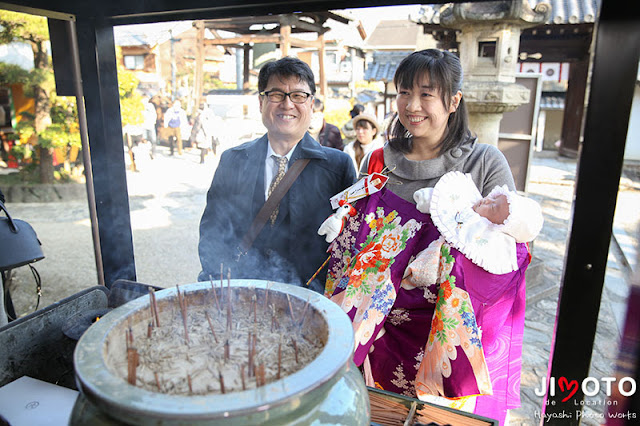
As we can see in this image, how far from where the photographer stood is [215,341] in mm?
1487

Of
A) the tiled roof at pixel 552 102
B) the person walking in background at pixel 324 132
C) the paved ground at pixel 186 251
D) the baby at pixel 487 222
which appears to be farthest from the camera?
the tiled roof at pixel 552 102

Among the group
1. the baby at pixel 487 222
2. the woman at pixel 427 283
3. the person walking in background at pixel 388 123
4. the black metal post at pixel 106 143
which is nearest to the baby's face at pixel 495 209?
the baby at pixel 487 222

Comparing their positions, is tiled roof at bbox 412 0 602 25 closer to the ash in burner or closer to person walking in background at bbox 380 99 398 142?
person walking in background at bbox 380 99 398 142

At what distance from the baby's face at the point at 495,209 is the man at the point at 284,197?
95 centimetres

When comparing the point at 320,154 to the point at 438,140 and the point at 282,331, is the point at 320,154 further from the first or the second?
the point at 282,331

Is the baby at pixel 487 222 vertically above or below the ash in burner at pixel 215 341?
above

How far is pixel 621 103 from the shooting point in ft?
5.39

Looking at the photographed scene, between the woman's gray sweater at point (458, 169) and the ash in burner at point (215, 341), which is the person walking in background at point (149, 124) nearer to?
the woman's gray sweater at point (458, 169)

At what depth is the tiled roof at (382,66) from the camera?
18.4m

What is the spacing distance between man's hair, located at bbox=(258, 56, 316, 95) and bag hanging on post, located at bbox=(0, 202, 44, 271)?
6.23 ft


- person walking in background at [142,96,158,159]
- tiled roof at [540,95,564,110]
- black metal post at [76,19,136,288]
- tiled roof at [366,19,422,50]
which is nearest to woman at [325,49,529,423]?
black metal post at [76,19,136,288]

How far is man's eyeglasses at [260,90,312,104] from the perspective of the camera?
2.56 meters

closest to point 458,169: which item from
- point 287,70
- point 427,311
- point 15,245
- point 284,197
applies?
point 427,311

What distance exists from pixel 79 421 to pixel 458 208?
1.69 m
